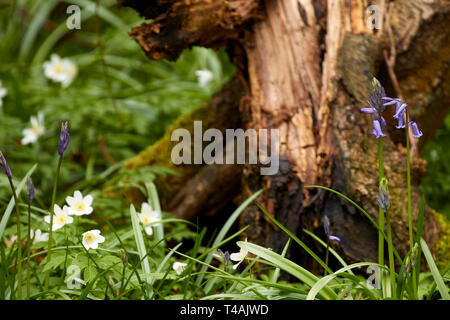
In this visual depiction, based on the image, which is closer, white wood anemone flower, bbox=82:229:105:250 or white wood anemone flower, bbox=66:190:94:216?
white wood anemone flower, bbox=82:229:105:250

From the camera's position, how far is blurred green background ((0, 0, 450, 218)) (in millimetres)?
2969

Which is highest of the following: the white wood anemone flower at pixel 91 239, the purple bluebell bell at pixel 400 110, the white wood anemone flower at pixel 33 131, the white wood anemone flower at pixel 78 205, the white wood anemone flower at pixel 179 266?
the white wood anemone flower at pixel 33 131

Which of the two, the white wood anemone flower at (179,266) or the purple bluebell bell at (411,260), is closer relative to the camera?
the purple bluebell bell at (411,260)

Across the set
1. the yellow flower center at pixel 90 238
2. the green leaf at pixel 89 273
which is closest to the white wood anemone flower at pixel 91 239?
the yellow flower center at pixel 90 238

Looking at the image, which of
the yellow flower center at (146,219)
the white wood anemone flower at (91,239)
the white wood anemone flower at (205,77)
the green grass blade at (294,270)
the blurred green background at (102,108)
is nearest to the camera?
the green grass blade at (294,270)

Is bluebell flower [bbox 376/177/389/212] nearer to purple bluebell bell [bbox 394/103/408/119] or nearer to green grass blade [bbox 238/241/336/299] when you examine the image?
purple bluebell bell [bbox 394/103/408/119]

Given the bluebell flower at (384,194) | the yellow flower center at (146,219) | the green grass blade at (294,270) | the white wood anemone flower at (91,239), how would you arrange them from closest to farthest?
the bluebell flower at (384,194) < the green grass blade at (294,270) < the white wood anemone flower at (91,239) < the yellow flower center at (146,219)

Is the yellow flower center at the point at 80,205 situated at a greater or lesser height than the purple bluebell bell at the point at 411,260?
greater

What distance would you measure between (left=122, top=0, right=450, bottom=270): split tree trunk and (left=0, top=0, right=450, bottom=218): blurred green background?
76cm

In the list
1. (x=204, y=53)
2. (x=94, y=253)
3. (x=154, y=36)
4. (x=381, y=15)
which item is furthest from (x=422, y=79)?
(x=204, y=53)

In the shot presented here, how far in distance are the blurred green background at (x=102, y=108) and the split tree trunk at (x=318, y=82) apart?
763 mm

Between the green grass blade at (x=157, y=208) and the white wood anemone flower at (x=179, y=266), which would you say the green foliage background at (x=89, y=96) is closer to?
the green grass blade at (x=157, y=208)

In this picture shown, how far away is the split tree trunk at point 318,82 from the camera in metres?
1.85

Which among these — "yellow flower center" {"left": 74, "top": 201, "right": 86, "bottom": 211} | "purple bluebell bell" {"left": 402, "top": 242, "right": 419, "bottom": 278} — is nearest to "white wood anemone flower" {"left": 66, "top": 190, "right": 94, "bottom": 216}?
"yellow flower center" {"left": 74, "top": 201, "right": 86, "bottom": 211}
